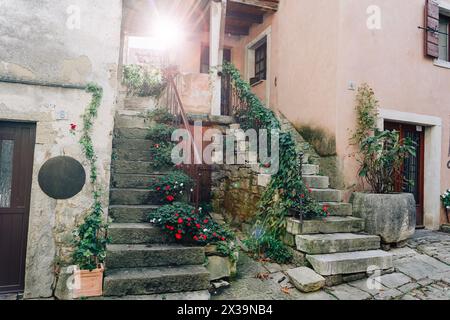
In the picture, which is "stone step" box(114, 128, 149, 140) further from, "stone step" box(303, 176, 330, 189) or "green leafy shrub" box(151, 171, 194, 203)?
"stone step" box(303, 176, 330, 189)

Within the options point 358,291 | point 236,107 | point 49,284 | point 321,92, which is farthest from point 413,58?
point 49,284

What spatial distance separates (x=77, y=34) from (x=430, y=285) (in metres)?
5.53

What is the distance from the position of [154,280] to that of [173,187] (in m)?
1.50

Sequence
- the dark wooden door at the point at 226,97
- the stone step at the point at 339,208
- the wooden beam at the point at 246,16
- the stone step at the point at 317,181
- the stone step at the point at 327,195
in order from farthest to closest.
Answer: the wooden beam at the point at 246,16
the dark wooden door at the point at 226,97
the stone step at the point at 317,181
the stone step at the point at 327,195
the stone step at the point at 339,208

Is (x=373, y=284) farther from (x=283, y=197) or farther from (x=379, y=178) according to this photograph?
(x=379, y=178)

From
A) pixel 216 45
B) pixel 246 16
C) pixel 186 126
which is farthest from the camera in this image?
pixel 246 16

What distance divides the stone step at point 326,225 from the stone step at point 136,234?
1.76 meters

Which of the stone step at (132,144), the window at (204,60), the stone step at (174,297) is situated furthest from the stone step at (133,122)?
the window at (204,60)

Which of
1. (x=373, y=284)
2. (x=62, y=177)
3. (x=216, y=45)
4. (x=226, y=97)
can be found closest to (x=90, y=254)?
(x=62, y=177)

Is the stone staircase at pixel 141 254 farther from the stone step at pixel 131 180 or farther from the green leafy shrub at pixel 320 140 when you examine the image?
the green leafy shrub at pixel 320 140

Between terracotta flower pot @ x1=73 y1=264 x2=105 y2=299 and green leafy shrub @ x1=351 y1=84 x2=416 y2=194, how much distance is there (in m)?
4.34

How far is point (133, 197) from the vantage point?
4570 millimetres

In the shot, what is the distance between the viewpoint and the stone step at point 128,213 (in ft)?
13.9
